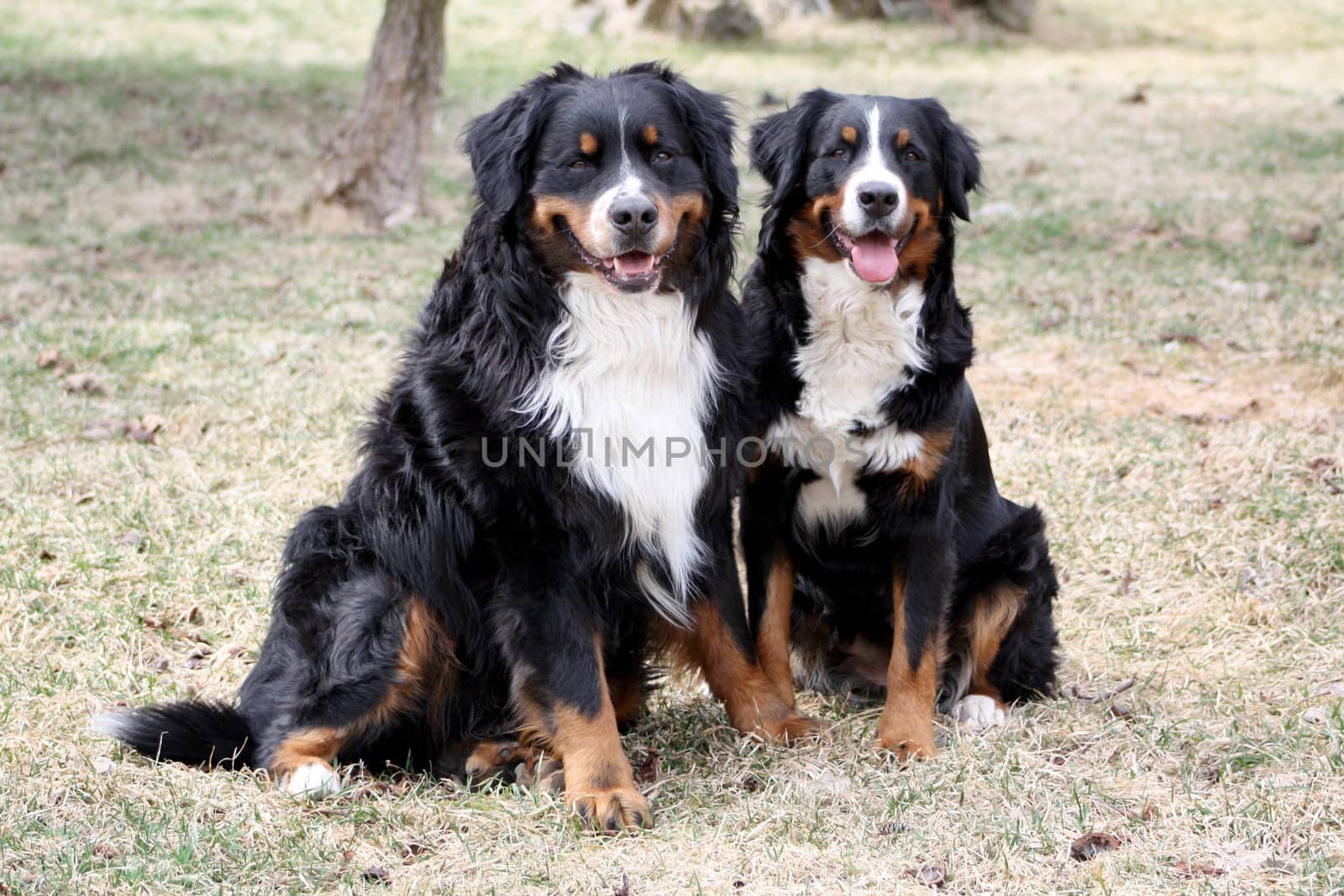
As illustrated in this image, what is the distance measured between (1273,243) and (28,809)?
7.96 meters

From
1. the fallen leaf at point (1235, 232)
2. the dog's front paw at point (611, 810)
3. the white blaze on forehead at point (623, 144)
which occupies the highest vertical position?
the white blaze on forehead at point (623, 144)

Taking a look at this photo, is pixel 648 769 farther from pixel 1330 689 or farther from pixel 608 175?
pixel 1330 689

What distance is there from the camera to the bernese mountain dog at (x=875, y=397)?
354 centimetres

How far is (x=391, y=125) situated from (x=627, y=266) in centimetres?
675

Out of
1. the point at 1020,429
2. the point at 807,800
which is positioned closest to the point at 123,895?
the point at 807,800

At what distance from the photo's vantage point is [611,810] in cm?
317

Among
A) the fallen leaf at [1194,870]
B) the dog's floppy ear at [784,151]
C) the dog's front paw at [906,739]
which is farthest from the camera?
the dog's floppy ear at [784,151]

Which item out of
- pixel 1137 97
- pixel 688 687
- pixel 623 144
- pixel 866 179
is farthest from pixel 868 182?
pixel 1137 97

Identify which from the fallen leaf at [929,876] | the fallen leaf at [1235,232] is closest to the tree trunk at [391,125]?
the fallen leaf at [1235,232]

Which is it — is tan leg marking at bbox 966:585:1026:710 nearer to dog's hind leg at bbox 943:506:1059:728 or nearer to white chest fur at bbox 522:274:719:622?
dog's hind leg at bbox 943:506:1059:728

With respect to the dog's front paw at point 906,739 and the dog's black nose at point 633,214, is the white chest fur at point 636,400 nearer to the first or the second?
the dog's black nose at point 633,214

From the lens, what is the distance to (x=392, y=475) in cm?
343

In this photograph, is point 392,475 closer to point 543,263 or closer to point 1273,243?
point 543,263

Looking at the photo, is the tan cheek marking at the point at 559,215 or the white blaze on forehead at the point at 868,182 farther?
the white blaze on forehead at the point at 868,182
